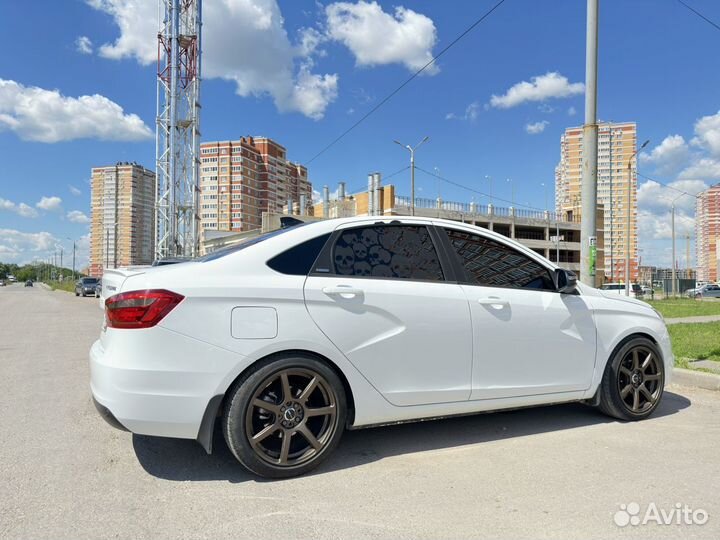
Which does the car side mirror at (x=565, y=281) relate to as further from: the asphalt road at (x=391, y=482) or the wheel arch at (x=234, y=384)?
the wheel arch at (x=234, y=384)

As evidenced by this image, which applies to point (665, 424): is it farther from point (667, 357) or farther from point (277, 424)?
point (277, 424)

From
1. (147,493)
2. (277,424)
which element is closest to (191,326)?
(277,424)

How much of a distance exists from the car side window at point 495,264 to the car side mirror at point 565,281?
66mm

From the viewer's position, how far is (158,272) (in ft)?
9.72

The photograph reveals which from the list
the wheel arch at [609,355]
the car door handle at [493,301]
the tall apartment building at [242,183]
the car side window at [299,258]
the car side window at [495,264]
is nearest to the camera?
the car side window at [299,258]

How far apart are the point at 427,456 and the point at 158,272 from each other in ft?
7.18

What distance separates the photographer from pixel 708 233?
3009 inches

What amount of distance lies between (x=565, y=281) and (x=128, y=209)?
69616 millimetres

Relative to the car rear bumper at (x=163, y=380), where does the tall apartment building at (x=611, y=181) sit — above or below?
above

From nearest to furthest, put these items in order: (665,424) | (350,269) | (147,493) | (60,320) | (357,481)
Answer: (147,493) < (357,481) < (350,269) < (665,424) < (60,320)

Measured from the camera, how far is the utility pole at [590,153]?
725cm

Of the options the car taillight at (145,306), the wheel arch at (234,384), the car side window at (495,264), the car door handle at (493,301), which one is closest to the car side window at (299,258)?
the wheel arch at (234,384)

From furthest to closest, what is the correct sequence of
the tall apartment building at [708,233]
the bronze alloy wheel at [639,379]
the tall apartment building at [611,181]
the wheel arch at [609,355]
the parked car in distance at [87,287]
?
the tall apartment building at [708,233] → the tall apartment building at [611,181] → the parked car in distance at [87,287] → the bronze alloy wheel at [639,379] → the wheel arch at [609,355]

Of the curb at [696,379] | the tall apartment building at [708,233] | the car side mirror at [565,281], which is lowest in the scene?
the curb at [696,379]
